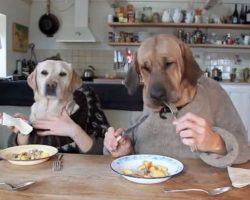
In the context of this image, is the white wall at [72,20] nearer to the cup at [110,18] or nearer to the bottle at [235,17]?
the cup at [110,18]

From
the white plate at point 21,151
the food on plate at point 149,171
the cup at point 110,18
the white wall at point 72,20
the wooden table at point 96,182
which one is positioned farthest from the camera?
the white wall at point 72,20

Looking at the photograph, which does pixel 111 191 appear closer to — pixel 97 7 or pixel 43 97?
pixel 43 97

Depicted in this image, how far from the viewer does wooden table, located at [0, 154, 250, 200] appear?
0.83 meters

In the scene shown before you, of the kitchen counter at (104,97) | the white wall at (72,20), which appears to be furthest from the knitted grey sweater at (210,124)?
the white wall at (72,20)

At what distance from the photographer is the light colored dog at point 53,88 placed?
67.9 inches

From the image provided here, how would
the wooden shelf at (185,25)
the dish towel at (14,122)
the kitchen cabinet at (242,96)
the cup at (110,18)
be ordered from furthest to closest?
the cup at (110,18), the wooden shelf at (185,25), the kitchen cabinet at (242,96), the dish towel at (14,122)

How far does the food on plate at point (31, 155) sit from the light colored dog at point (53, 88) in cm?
51

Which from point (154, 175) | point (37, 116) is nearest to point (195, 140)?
point (154, 175)

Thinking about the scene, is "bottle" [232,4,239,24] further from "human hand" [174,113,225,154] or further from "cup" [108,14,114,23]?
"human hand" [174,113,225,154]

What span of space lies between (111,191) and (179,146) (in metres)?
0.40

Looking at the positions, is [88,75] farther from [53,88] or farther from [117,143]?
[117,143]

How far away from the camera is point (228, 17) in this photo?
17.9 feet

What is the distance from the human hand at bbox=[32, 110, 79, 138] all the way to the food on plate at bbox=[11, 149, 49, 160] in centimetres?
32

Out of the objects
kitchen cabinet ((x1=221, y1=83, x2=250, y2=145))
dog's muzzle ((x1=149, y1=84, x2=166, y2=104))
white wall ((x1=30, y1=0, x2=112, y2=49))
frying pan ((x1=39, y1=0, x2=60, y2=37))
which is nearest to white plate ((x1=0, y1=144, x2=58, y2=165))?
dog's muzzle ((x1=149, y1=84, x2=166, y2=104))
